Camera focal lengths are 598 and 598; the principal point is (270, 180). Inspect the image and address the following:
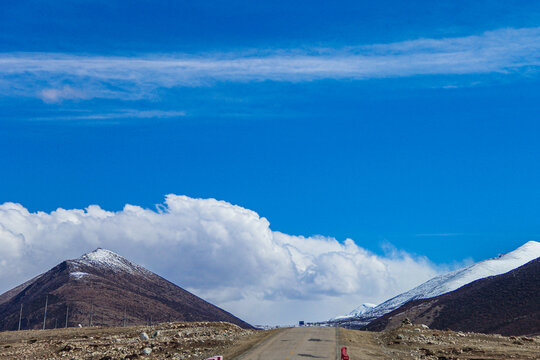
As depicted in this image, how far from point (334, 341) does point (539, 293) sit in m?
116

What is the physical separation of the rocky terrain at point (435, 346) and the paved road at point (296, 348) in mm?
2037

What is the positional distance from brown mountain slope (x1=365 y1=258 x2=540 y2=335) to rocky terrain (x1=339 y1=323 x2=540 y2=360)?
59745mm

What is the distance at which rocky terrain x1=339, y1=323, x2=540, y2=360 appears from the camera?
4978cm

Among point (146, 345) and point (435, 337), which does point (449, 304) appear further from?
point (146, 345)

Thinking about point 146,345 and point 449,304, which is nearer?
point 146,345

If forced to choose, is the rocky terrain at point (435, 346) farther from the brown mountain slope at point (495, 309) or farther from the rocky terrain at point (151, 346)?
the brown mountain slope at point (495, 309)

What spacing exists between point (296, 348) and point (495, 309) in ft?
414

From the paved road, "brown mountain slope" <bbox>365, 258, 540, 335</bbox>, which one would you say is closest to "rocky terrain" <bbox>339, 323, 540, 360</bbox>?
the paved road

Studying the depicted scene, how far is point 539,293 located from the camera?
515 ft

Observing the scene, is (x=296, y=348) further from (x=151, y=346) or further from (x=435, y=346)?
(x=435, y=346)

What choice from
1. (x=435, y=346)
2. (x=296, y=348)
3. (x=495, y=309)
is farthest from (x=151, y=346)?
(x=495, y=309)

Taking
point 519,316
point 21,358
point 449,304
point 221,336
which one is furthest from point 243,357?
point 449,304

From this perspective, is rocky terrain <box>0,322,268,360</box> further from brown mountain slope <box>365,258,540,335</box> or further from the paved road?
brown mountain slope <box>365,258,540,335</box>

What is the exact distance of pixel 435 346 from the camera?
5834cm
